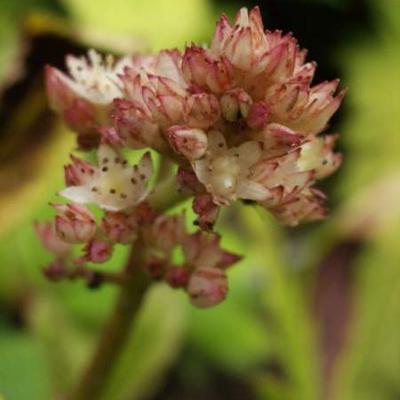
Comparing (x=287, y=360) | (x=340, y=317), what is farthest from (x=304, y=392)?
(x=340, y=317)

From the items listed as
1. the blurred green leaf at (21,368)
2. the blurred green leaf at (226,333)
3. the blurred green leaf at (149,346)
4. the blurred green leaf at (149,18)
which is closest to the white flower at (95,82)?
the blurred green leaf at (149,346)

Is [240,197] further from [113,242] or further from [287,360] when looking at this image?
[287,360]

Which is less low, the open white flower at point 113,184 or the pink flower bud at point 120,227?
the open white flower at point 113,184

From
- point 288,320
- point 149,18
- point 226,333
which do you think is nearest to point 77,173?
point 288,320

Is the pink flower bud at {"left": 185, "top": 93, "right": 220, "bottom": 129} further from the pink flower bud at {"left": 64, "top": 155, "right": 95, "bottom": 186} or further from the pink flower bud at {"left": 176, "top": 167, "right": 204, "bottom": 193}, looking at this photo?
the pink flower bud at {"left": 64, "top": 155, "right": 95, "bottom": 186}

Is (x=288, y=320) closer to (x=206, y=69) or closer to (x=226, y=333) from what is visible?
(x=226, y=333)

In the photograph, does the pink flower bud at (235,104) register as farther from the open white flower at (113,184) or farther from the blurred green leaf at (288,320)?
the blurred green leaf at (288,320)
